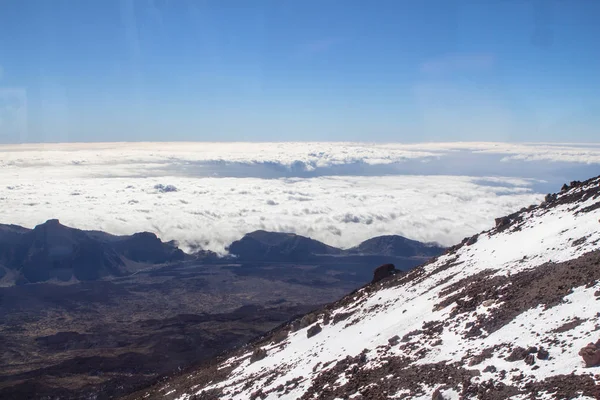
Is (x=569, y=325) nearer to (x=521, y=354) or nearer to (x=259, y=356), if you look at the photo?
(x=521, y=354)

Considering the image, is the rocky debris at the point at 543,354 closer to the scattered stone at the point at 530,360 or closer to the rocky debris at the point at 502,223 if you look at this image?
the scattered stone at the point at 530,360

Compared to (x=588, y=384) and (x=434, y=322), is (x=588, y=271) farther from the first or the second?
(x=588, y=384)

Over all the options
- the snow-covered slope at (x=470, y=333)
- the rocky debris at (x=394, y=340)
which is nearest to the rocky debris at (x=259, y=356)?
the snow-covered slope at (x=470, y=333)

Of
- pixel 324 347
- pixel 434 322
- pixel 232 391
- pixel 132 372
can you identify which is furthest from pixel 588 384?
pixel 132 372

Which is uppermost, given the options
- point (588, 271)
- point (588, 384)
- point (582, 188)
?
point (582, 188)

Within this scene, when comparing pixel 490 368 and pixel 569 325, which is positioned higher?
pixel 569 325

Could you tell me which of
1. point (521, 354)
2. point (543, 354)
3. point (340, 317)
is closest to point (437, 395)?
point (521, 354)

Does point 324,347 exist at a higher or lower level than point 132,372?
higher

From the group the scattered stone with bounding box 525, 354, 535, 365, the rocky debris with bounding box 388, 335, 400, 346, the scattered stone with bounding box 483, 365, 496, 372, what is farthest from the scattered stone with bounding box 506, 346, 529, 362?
the rocky debris with bounding box 388, 335, 400, 346

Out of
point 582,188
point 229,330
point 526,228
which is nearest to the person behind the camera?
point 526,228
